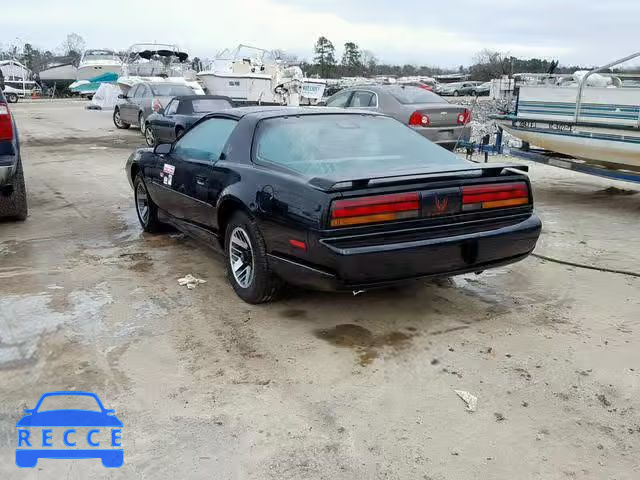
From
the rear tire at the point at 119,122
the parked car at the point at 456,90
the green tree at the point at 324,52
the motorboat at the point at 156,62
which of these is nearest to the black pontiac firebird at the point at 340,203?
the rear tire at the point at 119,122

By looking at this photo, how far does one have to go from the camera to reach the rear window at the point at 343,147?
175 inches

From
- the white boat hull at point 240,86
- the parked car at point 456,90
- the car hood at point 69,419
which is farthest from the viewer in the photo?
the parked car at point 456,90

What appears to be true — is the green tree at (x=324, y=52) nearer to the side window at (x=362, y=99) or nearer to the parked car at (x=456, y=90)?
the parked car at (x=456, y=90)

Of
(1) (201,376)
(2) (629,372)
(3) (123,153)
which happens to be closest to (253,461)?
(1) (201,376)

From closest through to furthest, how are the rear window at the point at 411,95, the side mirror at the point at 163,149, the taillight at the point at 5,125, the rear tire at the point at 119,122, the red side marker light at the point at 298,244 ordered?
the red side marker light at the point at 298,244, the side mirror at the point at 163,149, the taillight at the point at 5,125, the rear window at the point at 411,95, the rear tire at the point at 119,122

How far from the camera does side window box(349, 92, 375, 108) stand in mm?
12102

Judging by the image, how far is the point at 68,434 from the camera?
3.03 m

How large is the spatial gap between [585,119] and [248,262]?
5743 mm

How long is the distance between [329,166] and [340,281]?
0.98 metres

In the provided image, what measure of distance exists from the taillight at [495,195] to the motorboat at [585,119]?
402 cm

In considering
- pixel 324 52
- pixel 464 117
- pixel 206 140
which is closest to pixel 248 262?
pixel 206 140

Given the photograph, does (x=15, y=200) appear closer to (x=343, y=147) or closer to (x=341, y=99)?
(x=343, y=147)

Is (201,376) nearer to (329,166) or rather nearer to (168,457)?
(168,457)

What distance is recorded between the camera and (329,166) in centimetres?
444
